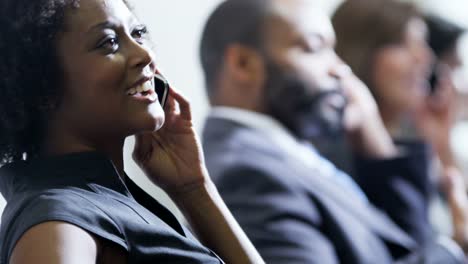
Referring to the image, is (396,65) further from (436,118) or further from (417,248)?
(417,248)

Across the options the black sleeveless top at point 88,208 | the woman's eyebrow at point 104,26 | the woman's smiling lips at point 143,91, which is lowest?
the black sleeveless top at point 88,208

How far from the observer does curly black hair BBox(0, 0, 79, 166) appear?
1.08 meters

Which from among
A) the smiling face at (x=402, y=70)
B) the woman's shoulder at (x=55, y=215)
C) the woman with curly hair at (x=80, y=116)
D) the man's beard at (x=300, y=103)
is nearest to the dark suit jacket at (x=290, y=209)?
the man's beard at (x=300, y=103)

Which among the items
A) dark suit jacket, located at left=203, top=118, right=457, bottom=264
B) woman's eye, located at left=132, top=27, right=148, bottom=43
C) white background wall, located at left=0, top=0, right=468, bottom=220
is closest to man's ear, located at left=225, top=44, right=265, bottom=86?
dark suit jacket, located at left=203, top=118, right=457, bottom=264

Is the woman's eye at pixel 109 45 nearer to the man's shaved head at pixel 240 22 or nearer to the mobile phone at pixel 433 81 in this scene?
the man's shaved head at pixel 240 22

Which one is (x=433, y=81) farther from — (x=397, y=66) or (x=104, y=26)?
(x=104, y=26)

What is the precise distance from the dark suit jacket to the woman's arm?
0.62 m

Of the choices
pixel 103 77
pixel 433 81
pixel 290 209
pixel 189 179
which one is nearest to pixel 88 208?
pixel 103 77

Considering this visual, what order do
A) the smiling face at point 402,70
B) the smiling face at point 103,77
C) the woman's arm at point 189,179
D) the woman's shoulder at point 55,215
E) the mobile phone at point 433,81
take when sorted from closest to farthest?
the woman's shoulder at point 55,215 → the smiling face at point 103,77 → the woman's arm at point 189,179 → the smiling face at point 402,70 → the mobile phone at point 433,81

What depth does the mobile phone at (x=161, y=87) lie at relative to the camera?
125cm

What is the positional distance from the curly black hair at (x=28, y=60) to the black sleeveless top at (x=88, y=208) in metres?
0.06

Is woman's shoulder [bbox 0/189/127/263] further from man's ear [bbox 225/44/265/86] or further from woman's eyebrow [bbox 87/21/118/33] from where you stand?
man's ear [bbox 225/44/265/86]

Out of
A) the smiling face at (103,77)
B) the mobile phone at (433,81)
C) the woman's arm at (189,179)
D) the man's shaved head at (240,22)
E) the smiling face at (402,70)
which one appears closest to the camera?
the smiling face at (103,77)

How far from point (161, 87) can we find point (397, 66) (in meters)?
1.52
